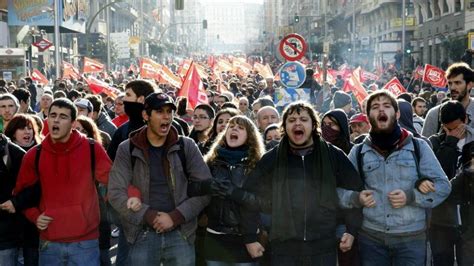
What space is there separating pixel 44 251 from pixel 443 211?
3050 millimetres

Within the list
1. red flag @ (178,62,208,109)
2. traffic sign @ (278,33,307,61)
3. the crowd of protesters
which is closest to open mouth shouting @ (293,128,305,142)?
the crowd of protesters

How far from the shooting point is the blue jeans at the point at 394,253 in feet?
17.5

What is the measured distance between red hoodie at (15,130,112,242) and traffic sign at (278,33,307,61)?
9550 millimetres

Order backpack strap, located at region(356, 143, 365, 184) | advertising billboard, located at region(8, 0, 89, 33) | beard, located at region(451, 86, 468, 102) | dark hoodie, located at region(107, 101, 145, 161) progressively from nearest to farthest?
1. backpack strap, located at region(356, 143, 365, 184)
2. dark hoodie, located at region(107, 101, 145, 161)
3. beard, located at region(451, 86, 468, 102)
4. advertising billboard, located at region(8, 0, 89, 33)

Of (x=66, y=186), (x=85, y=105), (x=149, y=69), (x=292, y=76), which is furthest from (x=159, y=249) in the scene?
(x=149, y=69)

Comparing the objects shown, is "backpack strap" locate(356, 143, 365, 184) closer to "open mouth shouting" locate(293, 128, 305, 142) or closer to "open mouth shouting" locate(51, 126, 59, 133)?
"open mouth shouting" locate(293, 128, 305, 142)

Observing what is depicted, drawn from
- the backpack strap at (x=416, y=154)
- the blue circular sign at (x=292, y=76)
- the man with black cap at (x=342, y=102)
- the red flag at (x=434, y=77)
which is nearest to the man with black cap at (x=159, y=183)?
the backpack strap at (x=416, y=154)

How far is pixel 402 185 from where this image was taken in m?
5.32

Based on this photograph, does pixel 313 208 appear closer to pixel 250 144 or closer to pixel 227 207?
pixel 227 207

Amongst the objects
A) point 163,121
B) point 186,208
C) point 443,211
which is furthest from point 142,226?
point 443,211

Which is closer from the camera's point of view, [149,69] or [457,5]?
[149,69]

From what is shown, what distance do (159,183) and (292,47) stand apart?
9839 millimetres

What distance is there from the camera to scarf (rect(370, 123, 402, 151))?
5355 mm

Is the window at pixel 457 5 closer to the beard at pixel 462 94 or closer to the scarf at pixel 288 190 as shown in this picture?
the beard at pixel 462 94
